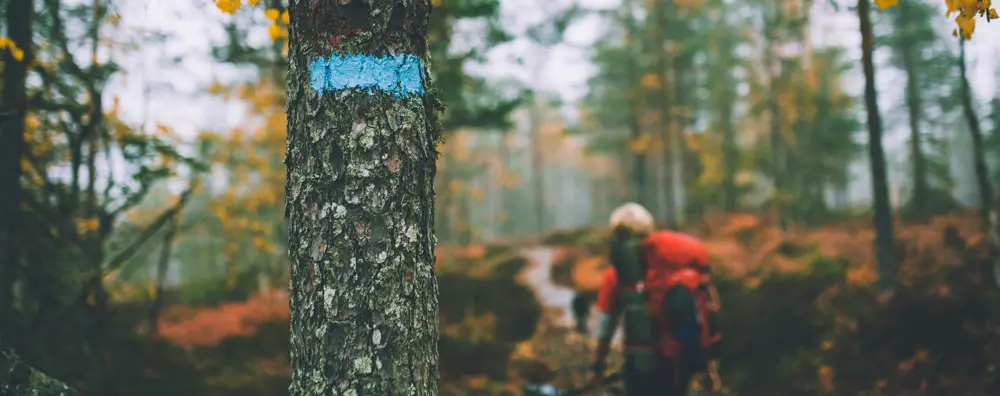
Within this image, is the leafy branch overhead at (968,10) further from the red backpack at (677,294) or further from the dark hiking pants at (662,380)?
the dark hiking pants at (662,380)

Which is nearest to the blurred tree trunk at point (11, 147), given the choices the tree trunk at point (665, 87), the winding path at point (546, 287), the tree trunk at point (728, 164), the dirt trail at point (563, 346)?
the dirt trail at point (563, 346)

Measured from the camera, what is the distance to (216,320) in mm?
12055

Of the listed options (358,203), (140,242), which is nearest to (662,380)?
(358,203)

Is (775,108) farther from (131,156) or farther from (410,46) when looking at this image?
(410,46)

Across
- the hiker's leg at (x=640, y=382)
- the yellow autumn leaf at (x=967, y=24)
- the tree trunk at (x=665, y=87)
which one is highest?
the tree trunk at (x=665, y=87)

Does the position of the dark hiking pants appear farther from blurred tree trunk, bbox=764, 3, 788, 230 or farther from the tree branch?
blurred tree trunk, bbox=764, 3, 788, 230

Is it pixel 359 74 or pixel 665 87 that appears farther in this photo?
pixel 665 87

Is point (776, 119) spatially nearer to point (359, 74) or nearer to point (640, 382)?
point (640, 382)

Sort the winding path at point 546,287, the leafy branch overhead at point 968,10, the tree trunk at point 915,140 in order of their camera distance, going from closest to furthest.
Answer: the leafy branch overhead at point 968,10 → the winding path at point 546,287 → the tree trunk at point 915,140

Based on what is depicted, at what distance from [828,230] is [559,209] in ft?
185

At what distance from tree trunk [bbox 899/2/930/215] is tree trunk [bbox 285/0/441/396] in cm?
1933

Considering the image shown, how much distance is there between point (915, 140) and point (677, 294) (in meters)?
20.4

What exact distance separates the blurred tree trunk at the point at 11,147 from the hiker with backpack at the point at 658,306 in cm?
408

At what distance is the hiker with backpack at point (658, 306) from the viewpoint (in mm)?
3924
